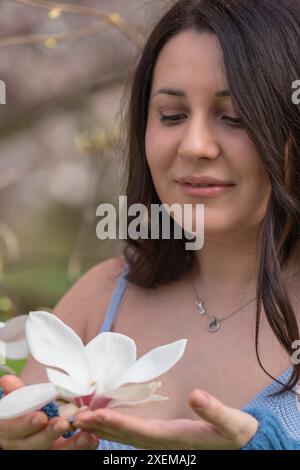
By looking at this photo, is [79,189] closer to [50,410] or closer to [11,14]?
[11,14]

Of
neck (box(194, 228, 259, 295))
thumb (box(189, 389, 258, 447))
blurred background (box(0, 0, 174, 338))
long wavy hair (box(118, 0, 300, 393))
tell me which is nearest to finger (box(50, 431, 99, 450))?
thumb (box(189, 389, 258, 447))

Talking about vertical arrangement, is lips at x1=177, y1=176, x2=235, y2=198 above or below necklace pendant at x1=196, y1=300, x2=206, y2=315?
above

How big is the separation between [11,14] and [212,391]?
56.7 inches

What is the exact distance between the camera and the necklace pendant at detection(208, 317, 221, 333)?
133 cm

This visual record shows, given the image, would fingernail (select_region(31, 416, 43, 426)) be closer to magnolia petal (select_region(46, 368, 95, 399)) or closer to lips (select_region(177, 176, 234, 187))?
magnolia petal (select_region(46, 368, 95, 399))

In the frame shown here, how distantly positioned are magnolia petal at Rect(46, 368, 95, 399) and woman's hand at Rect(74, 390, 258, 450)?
0.9 inches

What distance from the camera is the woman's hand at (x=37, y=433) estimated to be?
885 millimetres

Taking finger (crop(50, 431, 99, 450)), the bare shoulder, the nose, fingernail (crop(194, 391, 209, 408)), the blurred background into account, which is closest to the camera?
fingernail (crop(194, 391, 209, 408))

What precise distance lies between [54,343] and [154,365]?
117mm

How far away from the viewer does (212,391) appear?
1270 millimetres

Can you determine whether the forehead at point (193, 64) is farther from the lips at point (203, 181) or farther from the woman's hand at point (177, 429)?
the woman's hand at point (177, 429)

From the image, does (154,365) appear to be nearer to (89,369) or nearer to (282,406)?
(89,369)
